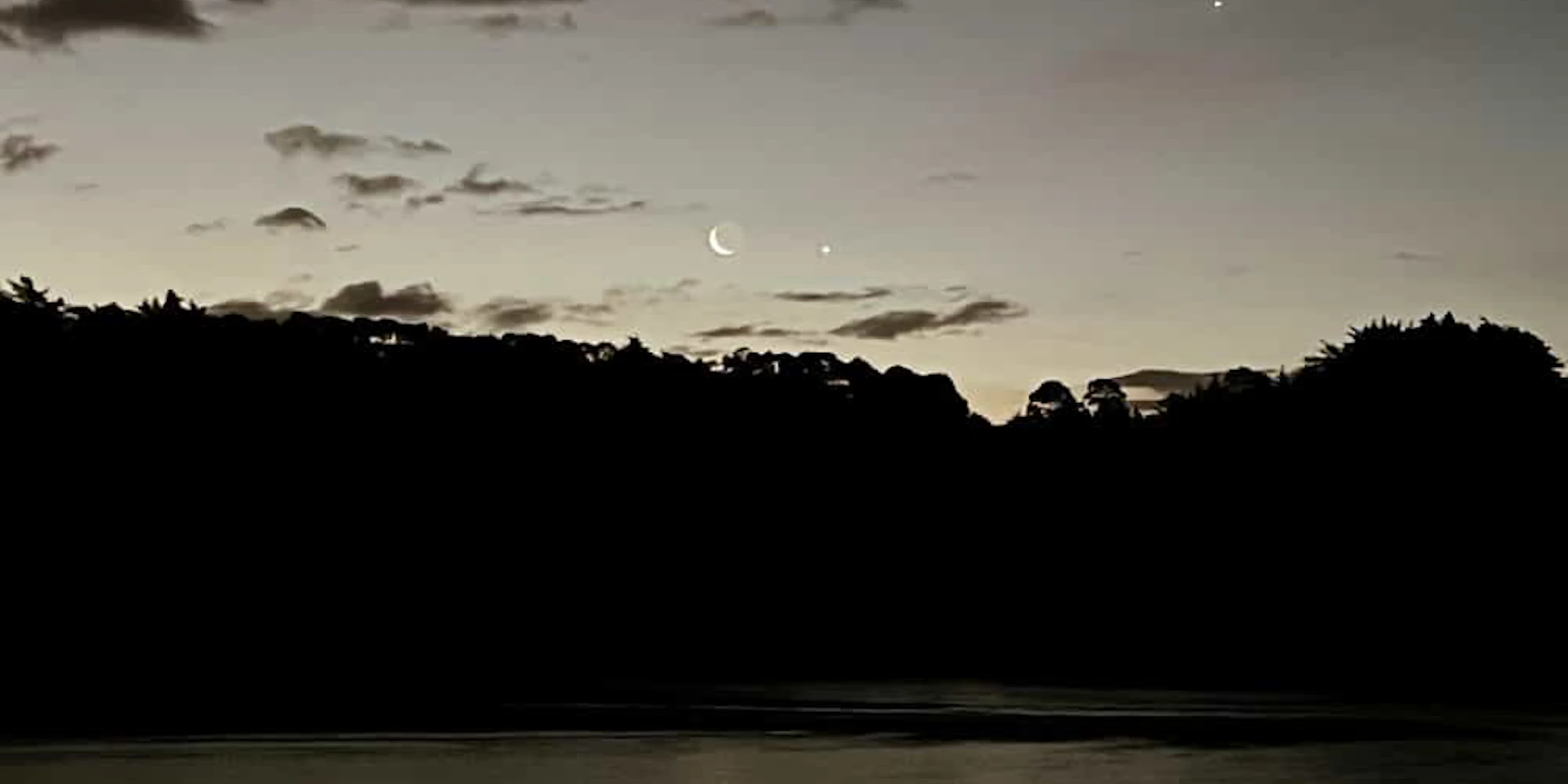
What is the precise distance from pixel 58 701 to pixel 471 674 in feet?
45.4

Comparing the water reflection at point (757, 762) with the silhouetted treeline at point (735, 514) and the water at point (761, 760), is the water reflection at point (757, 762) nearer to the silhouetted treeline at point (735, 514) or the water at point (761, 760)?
the water at point (761, 760)

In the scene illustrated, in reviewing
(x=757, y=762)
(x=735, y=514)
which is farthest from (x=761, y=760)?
(x=735, y=514)

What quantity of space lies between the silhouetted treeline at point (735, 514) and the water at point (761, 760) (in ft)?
95.0

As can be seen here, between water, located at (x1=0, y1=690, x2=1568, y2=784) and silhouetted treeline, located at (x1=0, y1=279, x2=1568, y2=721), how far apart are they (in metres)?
29.0

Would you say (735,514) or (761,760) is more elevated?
(735,514)

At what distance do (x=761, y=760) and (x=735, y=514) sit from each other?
62.2 meters

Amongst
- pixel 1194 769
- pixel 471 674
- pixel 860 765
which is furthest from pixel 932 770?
pixel 471 674

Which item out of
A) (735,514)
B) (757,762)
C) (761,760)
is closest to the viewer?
(757,762)

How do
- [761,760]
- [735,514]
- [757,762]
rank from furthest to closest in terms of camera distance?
1. [735,514]
2. [761,760]
3. [757,762]

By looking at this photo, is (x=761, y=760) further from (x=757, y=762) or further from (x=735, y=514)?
(x=735, y=514)

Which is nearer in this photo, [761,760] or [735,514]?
[761,760]

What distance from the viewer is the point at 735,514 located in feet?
300

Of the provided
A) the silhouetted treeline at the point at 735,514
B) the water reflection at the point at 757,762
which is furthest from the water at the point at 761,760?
the silhouetted treeline at the point at 735,514

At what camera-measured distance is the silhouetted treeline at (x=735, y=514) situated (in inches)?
2842
